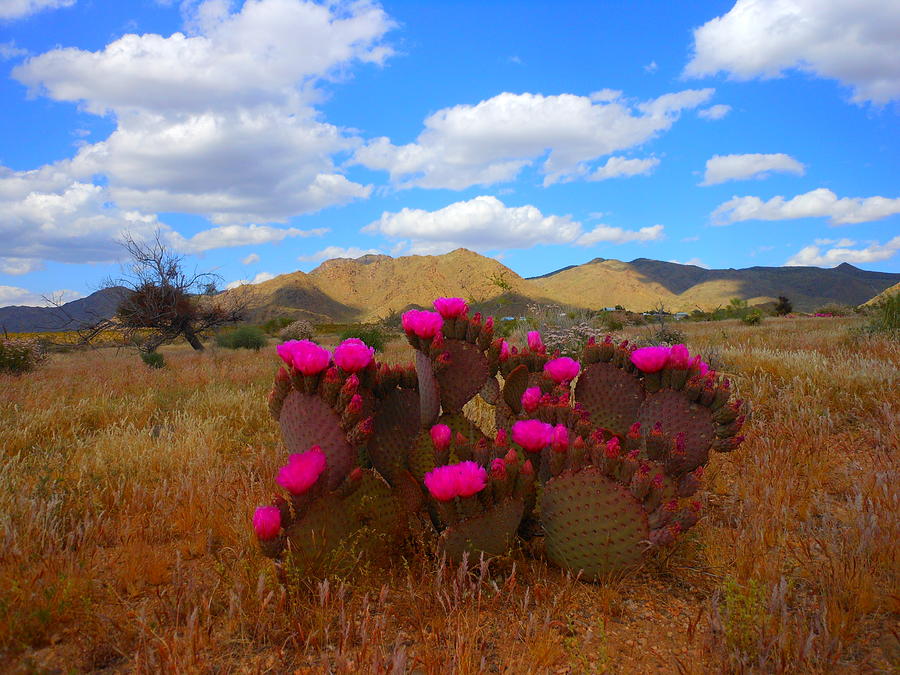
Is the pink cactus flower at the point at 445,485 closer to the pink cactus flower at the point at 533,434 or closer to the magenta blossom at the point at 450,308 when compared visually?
the pink cactus flower at the point at 533,434

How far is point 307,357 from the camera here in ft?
7.97

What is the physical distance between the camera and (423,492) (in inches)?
102

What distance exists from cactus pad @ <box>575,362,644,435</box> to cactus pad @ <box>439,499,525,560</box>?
3.89 ft

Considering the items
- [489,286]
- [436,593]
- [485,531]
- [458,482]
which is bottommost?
[436,593]

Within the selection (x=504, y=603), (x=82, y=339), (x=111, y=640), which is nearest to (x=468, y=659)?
(x=504, y=603)

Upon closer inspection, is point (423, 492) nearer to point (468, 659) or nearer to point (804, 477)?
point (468, 659)

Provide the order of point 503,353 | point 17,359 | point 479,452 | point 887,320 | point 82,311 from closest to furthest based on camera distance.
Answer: point 479,452 < point 503,353 < point 887,320 < point 17,359 < point 82,311

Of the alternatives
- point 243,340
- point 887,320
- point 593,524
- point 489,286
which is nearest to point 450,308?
point 593,524

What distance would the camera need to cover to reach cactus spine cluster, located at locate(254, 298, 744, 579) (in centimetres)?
220

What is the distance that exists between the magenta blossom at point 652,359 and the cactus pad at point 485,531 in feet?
3.97

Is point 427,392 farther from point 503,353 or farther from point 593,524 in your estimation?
point 593,524

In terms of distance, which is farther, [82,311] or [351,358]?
[82,311]

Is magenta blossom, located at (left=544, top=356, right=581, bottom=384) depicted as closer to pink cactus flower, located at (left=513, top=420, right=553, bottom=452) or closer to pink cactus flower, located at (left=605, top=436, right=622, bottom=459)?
pink cactus flower, located at (left=513, top=420, right=553, bottom=452)

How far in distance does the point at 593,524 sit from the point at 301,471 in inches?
51.7
